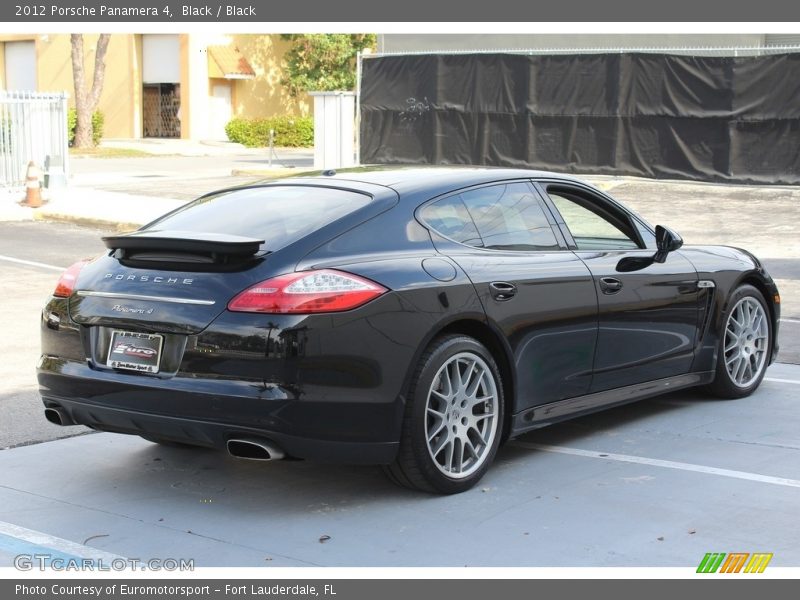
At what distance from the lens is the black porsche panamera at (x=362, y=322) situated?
500 cm

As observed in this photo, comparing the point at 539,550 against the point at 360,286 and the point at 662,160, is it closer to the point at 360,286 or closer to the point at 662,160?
the point at 360,286

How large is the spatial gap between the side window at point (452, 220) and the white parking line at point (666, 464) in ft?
4.20

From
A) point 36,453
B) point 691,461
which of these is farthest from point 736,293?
point 36,453

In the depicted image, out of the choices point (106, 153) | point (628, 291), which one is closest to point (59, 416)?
point (628, 291)

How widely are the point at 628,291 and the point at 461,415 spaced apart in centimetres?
150

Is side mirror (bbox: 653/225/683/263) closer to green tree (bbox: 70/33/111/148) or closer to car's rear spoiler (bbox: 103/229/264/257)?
car's rear spoiler (bbox: 103/229/264/257)

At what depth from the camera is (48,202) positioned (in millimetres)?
21484

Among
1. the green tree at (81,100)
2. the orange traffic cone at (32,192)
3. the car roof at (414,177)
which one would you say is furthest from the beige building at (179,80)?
the car roof at (414,177)

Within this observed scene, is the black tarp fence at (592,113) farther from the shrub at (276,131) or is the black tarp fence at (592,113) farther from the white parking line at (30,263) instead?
the shrub at (276,131)

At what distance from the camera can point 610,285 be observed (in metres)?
6.35

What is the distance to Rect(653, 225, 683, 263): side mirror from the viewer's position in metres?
6.77

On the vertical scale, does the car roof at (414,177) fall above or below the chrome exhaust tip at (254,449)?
above

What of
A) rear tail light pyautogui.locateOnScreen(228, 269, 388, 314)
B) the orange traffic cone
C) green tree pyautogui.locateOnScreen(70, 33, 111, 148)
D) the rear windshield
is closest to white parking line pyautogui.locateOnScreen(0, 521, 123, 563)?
rear tail light pyautogui.locateOnScreen(228, 269, 388, 314)

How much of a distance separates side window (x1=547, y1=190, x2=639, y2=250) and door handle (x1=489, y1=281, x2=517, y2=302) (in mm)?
809
